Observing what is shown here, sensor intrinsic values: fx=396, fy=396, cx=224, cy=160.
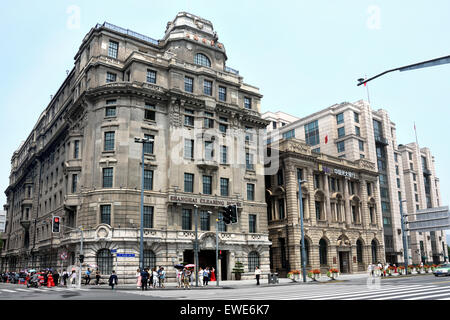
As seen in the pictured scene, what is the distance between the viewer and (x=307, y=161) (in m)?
58.4

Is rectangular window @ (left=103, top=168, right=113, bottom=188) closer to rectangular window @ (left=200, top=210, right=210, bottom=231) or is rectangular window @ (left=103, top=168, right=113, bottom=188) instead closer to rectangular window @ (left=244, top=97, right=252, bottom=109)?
rectangular window @ (left=200, top=210, right=210, bottom=231)

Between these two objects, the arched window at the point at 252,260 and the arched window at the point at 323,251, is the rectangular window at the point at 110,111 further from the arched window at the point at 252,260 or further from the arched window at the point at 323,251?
the arched window at the point at 323,251

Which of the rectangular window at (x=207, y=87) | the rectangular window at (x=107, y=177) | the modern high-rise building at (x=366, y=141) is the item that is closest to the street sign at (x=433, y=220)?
the modern high-rise building at (x=366, y=141)

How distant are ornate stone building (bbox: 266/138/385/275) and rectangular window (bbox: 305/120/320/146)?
44.4 feet

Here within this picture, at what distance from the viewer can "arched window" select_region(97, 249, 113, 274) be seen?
39.3m

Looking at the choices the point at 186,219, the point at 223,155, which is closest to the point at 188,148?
the point at 223,155

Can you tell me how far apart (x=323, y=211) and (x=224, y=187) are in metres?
19.3

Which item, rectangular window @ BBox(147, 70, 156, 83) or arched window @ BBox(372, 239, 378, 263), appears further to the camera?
arched window @ BBox(372, 239, 378, 263)

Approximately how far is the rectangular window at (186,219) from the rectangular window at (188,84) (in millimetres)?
14788

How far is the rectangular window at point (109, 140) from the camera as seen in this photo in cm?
4275

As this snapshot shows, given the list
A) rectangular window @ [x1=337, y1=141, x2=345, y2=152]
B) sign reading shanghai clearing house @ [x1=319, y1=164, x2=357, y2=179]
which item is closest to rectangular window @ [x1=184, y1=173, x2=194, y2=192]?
sign reading shanghai clearing house @ [x1=319, y1=164, x2=357, y2=179]

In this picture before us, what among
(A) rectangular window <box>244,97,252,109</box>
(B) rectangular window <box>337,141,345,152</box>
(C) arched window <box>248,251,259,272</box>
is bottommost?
(C) arched window <box>248,251,259,272</box>

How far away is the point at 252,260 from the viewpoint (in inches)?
1921
